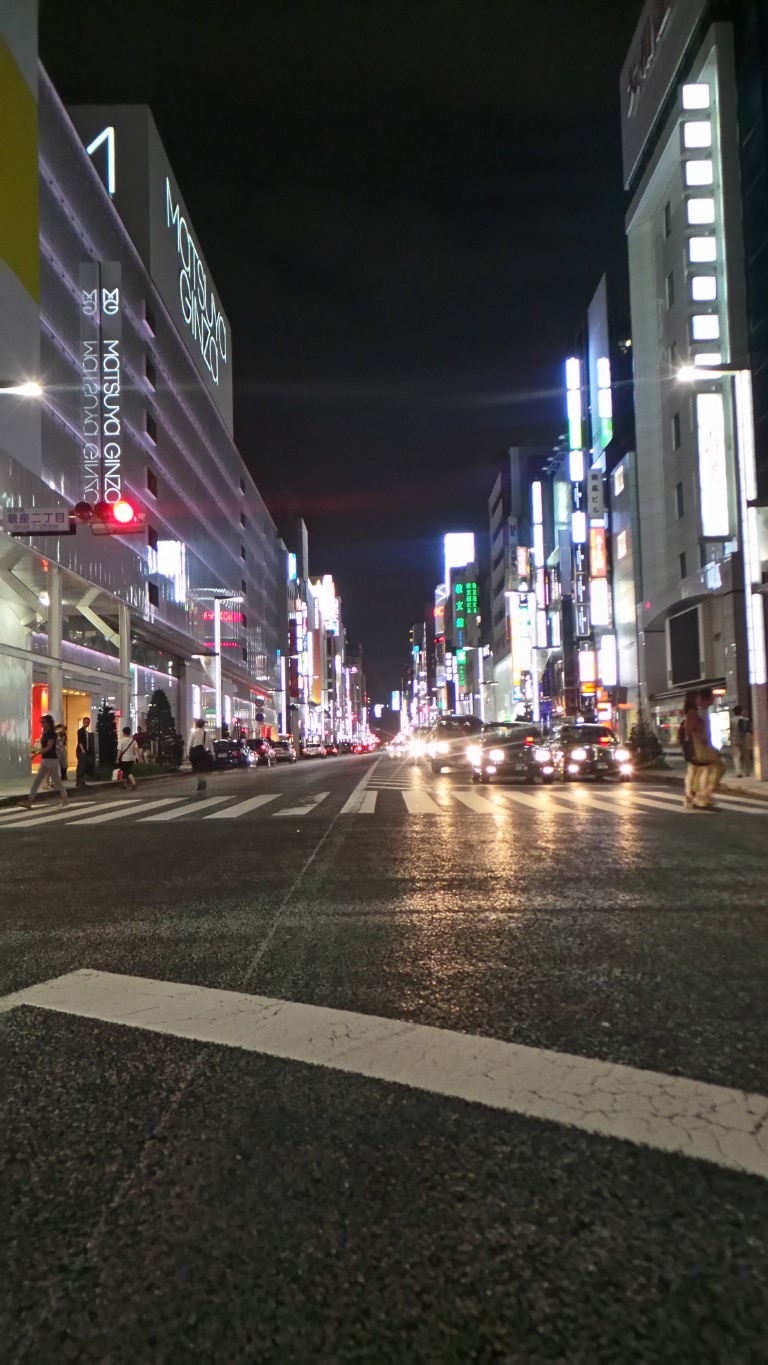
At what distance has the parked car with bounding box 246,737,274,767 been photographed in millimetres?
45219

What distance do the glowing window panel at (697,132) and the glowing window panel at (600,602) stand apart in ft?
74.0

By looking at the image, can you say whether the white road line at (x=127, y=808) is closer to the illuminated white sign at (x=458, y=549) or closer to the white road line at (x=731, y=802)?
the white road line at (x=731, y=802)

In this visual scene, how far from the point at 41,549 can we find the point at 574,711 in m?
41.7

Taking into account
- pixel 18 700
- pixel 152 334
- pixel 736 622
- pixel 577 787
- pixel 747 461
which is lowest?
pixel 577 787

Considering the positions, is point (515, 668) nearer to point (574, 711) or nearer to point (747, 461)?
point (574, 711)

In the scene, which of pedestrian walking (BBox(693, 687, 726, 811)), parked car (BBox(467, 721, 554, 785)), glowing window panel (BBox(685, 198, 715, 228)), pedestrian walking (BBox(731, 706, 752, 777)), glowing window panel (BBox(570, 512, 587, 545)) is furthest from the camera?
glowing window panel (BBox(570, 512, 587, 545))

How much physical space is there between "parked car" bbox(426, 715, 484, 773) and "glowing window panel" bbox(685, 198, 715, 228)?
2020 cm

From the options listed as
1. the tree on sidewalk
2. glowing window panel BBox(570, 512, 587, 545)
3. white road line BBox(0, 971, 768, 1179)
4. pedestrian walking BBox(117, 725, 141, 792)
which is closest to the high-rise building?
glowing window panel BBox(570, 512, 587, 545)

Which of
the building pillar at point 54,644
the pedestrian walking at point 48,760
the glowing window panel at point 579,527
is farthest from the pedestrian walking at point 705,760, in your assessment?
the glowing window panel at point 579,527

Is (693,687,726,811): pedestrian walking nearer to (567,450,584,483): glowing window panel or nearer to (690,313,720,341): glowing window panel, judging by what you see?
(690,313,720,341): glowing window panel

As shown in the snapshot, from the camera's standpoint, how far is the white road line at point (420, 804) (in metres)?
12.8

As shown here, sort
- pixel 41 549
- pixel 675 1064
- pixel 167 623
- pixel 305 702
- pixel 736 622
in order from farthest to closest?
pixel 305 702 < pixel 167 623 < pixel 736 622 < pixel 41 549 < pixel 675 1064

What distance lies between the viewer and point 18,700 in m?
24.6

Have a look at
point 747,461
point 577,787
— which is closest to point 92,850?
point 577,787
